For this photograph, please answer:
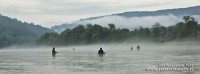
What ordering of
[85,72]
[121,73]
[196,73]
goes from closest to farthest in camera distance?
[196,73], [121,73], [85,72]

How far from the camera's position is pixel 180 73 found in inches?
1302

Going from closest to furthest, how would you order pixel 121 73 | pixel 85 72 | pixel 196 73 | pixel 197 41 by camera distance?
pixel 196 73
pixel 121 73
pixel 85 72
pixel 197 41

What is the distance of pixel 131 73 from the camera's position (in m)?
34.5

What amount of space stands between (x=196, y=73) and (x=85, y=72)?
1040 cm

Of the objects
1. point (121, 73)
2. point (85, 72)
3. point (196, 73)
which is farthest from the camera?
point (85, 72)

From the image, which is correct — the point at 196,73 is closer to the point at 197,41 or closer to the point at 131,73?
the point at 131,73

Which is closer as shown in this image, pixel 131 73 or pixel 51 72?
pixel 131 73

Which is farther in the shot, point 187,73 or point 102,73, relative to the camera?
point 102,73

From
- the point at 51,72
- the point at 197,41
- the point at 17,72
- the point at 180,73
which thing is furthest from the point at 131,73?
the point at 197,41

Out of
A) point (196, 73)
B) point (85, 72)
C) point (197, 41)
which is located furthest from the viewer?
point (197, 41)

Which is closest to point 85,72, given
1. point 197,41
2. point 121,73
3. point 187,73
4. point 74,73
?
point 74,73

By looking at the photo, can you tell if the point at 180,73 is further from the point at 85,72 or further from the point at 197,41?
the point at 197,41

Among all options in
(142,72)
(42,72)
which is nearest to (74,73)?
(42,72)

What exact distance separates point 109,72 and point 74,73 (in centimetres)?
322
